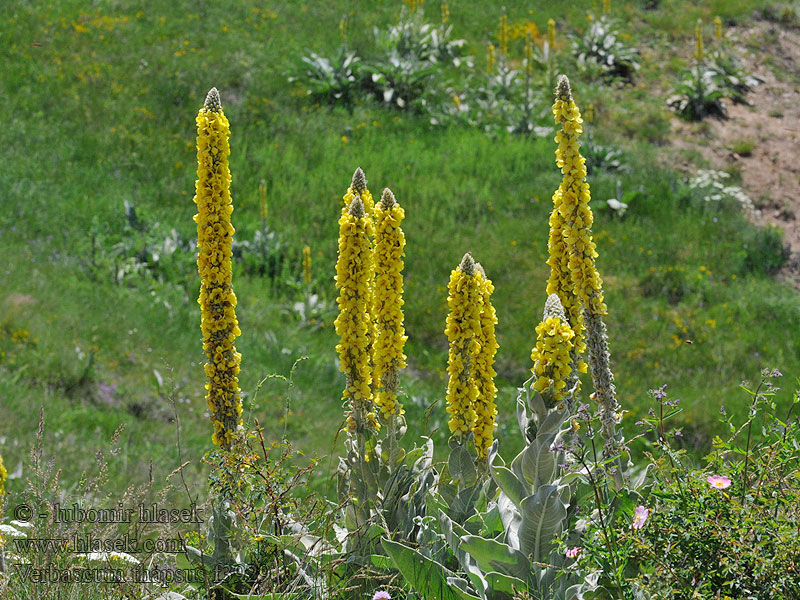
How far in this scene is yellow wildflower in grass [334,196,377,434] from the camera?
385 centimetres

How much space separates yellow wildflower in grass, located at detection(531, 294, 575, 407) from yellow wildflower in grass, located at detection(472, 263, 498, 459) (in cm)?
26

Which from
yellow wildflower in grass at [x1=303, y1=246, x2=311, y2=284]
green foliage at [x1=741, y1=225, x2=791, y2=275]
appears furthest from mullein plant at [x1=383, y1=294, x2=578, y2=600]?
green foliage at [x1=741, y1=225, x2=791, y2=275]

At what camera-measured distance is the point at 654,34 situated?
20078 mm

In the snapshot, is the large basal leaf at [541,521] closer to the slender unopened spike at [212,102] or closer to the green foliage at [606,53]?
the slender unopened spike at [212,102]

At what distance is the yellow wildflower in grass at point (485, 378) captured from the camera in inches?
153

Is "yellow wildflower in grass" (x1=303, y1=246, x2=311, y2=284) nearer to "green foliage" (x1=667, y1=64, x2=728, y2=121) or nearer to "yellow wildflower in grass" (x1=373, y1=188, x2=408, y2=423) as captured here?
"yellow wildflower in grass" (x1=373, y1=188, x2=408, y2=423)

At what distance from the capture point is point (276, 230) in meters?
13.0

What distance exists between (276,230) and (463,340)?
9.49 m

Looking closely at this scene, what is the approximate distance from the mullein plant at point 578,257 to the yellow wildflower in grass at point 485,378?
36 centimetres

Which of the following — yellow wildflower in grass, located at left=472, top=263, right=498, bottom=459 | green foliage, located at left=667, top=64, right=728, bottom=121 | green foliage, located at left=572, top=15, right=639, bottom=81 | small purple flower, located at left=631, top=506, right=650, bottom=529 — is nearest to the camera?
small purple flower, located at left=631, top=506, right=650, bottom=529

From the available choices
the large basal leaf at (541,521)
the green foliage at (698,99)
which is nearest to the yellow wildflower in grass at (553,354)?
the large basal leaf at (541,521)

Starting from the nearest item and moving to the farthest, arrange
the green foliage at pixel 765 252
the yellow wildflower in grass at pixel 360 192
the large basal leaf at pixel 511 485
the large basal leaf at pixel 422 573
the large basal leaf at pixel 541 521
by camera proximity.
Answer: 1. the large basal leaf at pixel 541 521
2. the large basal leaf at pixel 422 573
3. the large basal leaf at pixel 511 485
4. the yellow wildflower in grass at pixel 360 192
5. the green foliage at pixel 765 252

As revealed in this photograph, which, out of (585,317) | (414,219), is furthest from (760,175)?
(585,317)

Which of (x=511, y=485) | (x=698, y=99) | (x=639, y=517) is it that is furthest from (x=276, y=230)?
(x=639, y=517)
